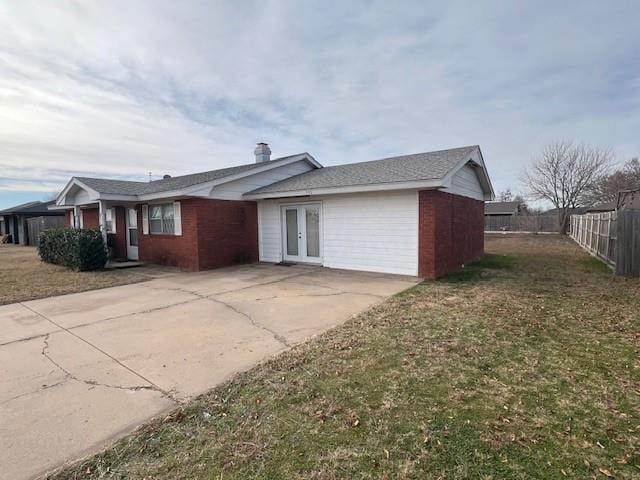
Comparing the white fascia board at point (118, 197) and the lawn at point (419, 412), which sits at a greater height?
the white fascia board at point (118, 197)

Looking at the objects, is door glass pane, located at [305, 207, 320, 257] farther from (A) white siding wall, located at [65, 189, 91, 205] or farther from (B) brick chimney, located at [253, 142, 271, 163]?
(A) white siding wall, located at [65, 189, 91, 205]

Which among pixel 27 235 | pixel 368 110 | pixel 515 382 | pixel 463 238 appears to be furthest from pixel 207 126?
pixel 27 235

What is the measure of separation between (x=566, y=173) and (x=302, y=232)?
3467 centimetres

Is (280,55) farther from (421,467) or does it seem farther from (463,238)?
(421,467)

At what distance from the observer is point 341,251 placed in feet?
35.3

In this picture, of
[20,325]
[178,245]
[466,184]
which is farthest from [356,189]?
[20,325]

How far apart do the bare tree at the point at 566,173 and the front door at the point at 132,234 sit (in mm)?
37153

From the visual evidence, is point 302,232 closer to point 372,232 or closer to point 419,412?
point 372,232

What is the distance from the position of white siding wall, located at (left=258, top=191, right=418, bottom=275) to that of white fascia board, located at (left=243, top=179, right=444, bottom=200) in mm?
587

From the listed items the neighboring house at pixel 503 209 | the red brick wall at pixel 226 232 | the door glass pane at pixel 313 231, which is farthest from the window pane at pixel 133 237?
the neighboring house at pixel 503 209

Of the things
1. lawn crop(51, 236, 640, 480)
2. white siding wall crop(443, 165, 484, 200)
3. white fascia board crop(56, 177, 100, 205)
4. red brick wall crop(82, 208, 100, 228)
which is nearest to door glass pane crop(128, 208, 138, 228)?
white fascia board crop(56, 177, 100, 205)

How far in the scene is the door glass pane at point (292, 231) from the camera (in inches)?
471

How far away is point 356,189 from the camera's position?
9.59m

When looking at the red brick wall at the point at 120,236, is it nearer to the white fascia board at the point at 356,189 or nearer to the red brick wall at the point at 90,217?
the red brick wall at the point at 90,217
